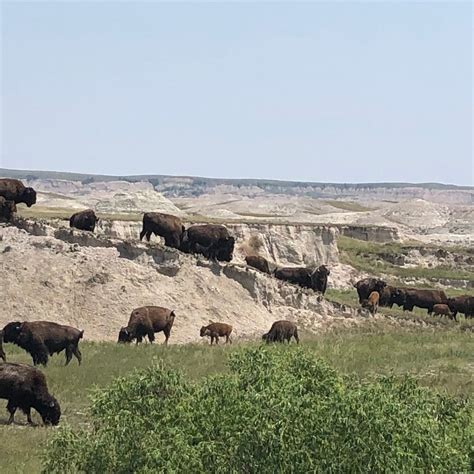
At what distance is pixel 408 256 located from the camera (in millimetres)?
80188

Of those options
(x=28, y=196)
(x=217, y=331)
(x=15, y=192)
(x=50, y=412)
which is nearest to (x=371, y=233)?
(x=28, y=196)

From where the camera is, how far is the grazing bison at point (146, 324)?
34156mm

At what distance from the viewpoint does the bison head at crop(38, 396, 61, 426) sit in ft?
72.5

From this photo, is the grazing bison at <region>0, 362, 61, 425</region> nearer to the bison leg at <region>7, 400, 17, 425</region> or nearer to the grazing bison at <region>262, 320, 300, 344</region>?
the bison leg at <region>7, 400, 17, 425</region>

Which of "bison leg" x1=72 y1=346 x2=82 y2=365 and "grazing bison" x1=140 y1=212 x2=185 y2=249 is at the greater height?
"grazing bison" x1=140 y1=212 x2=185 y2=249

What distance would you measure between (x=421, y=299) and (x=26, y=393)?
112ft

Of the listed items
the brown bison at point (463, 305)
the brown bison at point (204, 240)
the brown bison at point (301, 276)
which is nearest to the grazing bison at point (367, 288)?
the brown bison at point (301, 276)

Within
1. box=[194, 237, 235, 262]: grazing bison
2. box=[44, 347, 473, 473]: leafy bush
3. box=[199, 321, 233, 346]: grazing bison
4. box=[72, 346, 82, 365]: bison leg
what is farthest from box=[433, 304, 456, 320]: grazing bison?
box=[44, 347, 473, 473]: leafy bush

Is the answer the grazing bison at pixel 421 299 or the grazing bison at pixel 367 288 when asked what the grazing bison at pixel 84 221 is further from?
the grazing bison at pixel 421 299

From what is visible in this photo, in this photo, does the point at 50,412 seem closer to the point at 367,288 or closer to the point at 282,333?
the point at 282,333

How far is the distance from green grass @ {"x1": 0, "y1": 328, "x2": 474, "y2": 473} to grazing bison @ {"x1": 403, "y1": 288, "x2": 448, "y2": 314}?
Result: 47.1 feet

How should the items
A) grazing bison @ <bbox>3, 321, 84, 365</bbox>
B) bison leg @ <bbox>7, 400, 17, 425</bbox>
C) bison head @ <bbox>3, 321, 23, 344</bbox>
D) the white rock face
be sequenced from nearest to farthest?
bison leg @ <bbox>7, 400, 17, 425</bbox>
grazing bison @ <bbox>3, 321, 84, 365</bbox>
bison head @ <bbox>3, 321, 23, 344</bbox>
the white rock face

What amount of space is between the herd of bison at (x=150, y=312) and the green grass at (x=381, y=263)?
10.9 meters

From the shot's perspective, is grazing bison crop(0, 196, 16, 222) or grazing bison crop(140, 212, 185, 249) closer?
grazing bison crop(0, 196, 16, 222)
